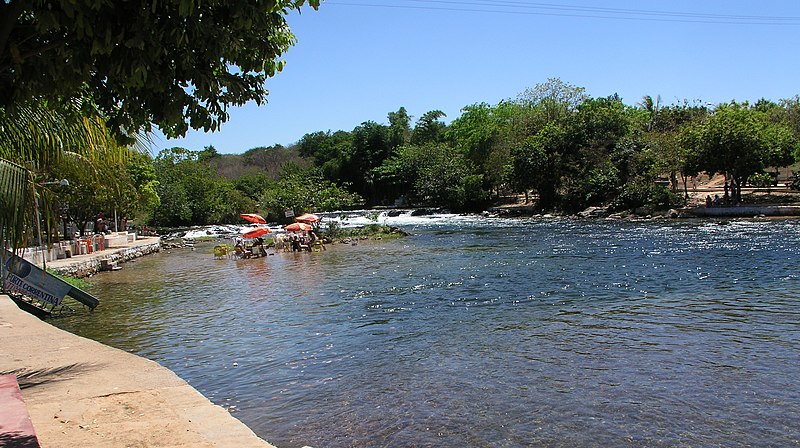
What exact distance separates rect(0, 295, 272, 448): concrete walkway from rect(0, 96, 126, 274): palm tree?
5.80 ft

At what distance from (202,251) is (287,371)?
26.1m

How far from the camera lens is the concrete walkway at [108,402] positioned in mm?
6316

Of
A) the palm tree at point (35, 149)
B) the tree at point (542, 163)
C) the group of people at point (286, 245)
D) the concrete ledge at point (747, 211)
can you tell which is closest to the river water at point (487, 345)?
the palm tree at point (35, 149)

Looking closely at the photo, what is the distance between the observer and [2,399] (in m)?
5.54

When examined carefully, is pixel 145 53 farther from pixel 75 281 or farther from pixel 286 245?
pixel 286 245

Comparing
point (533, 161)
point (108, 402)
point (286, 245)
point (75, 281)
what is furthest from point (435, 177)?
point (108, 402)

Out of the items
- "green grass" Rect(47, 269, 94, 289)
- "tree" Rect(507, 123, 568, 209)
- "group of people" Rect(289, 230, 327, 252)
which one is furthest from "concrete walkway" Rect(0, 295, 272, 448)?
"tree" Rect(507, 123, 568, 209)

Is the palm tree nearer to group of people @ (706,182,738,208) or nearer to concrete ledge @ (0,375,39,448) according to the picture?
concrete ledge @ (0,375,39,448)

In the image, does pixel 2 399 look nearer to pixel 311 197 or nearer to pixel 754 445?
pixel 754 445

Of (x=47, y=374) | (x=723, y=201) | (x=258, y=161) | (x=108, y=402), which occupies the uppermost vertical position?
(x=258, y=161)

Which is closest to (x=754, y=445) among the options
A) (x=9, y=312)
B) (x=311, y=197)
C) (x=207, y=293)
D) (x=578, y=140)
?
(x=9, y=312)

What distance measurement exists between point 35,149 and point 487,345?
25.7 feet

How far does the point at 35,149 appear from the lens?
825 cm

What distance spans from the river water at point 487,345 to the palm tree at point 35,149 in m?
3.50
